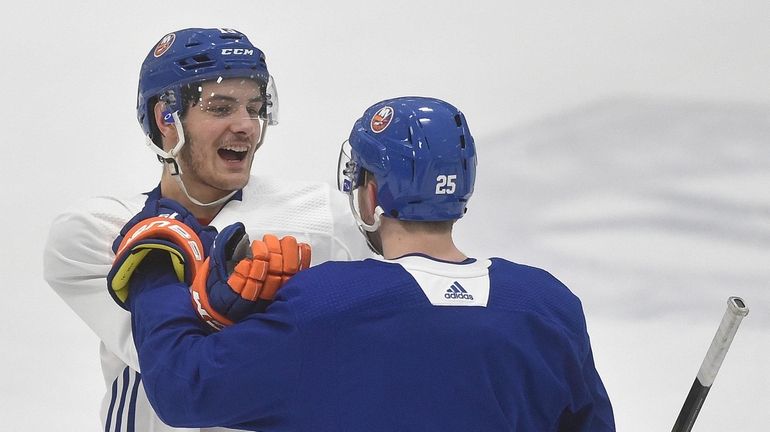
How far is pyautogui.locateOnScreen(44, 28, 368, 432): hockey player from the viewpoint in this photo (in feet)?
8.13

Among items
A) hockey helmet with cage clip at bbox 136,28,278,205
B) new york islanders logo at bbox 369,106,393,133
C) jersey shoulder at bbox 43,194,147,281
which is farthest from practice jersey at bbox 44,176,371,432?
new york islanders logo at bbox 369,106,393,133

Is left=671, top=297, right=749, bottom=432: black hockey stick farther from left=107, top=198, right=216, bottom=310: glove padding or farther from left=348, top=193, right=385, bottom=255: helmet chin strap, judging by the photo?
left=107, top=198, right=216, bottom=310: glove padding

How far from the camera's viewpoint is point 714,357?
214 centimetres

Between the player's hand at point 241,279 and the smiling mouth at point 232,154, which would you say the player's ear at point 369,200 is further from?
the smiling mouth at point 232,154

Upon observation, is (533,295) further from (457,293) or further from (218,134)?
(218,134)

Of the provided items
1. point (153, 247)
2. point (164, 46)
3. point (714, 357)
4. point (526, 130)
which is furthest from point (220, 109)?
point (526, 130)

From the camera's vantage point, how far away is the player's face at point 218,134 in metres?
2.59

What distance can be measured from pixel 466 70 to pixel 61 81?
1663 mm

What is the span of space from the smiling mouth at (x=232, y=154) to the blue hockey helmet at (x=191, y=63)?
14 centimetres

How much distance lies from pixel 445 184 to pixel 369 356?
0.33m

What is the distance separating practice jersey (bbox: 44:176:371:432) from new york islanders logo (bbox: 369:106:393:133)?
0.66 m

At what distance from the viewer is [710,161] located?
466 cm

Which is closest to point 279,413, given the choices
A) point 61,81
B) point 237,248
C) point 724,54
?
point 237,248

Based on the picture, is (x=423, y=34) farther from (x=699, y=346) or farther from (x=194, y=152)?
(x=194, y=152)
